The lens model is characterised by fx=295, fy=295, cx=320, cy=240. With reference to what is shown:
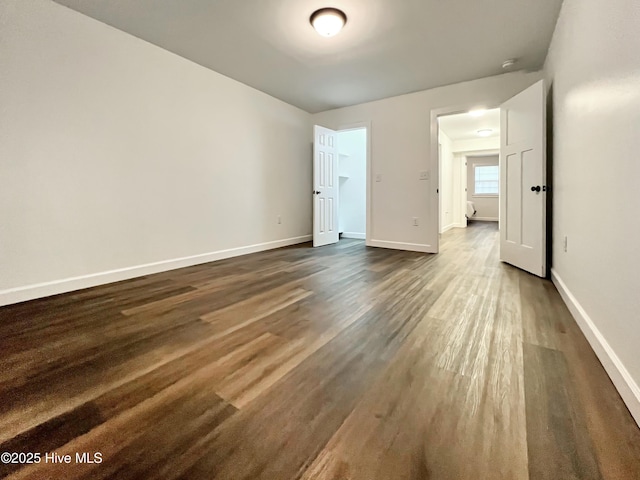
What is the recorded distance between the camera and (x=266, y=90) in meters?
4.23

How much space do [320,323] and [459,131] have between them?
22.6ft

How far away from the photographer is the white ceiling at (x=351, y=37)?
2.39 metres

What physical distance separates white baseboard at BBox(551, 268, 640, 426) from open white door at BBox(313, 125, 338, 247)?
3.47 metres

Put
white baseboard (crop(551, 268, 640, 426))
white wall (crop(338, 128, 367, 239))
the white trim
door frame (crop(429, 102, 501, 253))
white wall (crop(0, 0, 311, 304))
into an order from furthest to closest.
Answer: white wall (crop(338, 128, 367, 239)) → the white trim → door frame (crop(429, 102, 501, 253)) → white wall (crop(0, 0, 311, 304)) → white baseboard (crop(551, 268, 640, 426))

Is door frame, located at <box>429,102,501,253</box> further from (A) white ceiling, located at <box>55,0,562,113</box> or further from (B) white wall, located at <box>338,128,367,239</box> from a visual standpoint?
(B) white wall, located at <box>338,128,367,239</box>

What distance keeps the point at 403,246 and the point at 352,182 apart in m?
2.26

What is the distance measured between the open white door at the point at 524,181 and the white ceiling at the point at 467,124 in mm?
2262

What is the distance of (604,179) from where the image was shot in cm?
141

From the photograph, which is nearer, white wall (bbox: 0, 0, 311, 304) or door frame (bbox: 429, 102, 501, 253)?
white wall (bbox: 0, 0, 311, 304)

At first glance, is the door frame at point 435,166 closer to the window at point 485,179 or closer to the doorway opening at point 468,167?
the doorway opening at point 468,167

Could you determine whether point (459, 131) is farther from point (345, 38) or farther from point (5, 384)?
point (5, 384)

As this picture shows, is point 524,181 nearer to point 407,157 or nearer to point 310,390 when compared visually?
point 407,157

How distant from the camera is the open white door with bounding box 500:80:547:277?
280cm

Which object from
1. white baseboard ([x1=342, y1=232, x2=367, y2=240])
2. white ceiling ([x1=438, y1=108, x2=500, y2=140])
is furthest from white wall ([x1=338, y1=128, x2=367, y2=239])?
white ceiling ([x1=438, y1=108, x2=500, y2=140])
